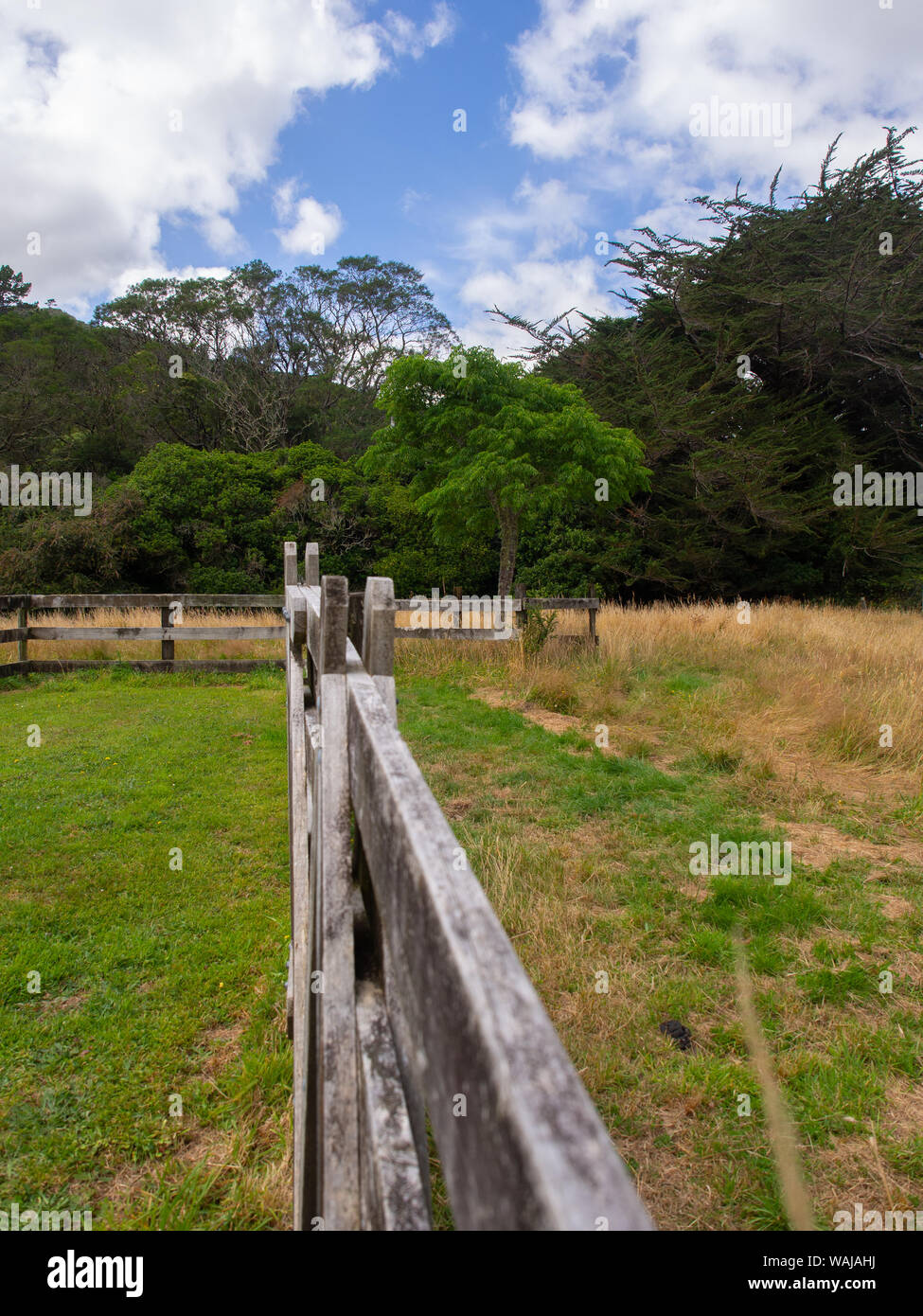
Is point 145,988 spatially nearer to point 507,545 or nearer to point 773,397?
point 507,545

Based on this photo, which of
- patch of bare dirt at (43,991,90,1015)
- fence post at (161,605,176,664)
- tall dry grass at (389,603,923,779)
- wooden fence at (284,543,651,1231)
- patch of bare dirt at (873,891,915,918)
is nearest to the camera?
wooden fence at (284,543,651,1231)

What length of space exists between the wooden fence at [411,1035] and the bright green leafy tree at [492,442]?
36.8 feet

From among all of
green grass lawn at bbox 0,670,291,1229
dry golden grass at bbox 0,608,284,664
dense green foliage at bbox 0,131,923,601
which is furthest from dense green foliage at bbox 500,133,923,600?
green grass lawn at bbox 0,670,291,1229

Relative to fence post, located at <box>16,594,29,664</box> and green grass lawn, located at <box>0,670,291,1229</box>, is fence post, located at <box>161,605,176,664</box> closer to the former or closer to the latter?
Answer: fence post, located at <box>16,594,29,664</box>

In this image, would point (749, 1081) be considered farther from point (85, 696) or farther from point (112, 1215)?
point (85, 696)

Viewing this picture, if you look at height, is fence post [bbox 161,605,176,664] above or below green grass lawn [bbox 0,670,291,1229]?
above

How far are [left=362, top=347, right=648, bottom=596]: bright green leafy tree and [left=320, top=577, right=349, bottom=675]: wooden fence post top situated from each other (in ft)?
35.6

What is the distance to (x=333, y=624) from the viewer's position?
1704 mm

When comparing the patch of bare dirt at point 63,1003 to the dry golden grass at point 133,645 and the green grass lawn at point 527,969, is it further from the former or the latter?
the dry golden grass at point 133,645

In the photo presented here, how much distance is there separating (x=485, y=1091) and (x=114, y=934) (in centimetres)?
367

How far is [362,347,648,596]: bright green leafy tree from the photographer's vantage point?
12.6 metres

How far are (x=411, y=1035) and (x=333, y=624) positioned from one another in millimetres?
1030

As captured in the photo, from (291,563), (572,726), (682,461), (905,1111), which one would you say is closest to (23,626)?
(291,563)

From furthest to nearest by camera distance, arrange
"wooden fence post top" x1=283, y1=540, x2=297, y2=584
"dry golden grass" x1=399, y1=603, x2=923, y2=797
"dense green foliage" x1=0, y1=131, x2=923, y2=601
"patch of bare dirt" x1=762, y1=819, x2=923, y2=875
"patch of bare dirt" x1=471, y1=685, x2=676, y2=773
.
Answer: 1. "dense green foliage" x1=0, y1=131, x2=923, y2=601
2. "patch of bare dirt" x1=471, y1=685, x2=676, y2=773
3. "dry golden grass" x1=399, y1=603, x2=923, y2=797
4. "wooden fence post top" x1=283, y1=540, x2=297, y2=584
5. "patch of bare dirt" x1=762, y1=819, x2=923, y2=875
